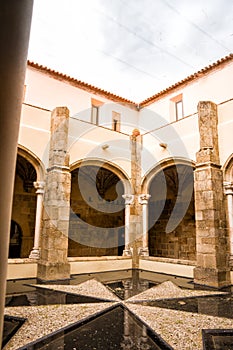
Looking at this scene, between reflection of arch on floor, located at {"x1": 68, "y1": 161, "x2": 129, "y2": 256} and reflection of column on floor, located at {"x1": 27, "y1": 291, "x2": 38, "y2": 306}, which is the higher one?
reflection of arch on floor, located at {"x1": 68, "y1": 161, "x2": 129, "y2": 256}

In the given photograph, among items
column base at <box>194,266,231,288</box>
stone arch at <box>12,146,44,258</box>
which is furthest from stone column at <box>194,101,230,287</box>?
stone arch at <box>12,146,44,258</box>

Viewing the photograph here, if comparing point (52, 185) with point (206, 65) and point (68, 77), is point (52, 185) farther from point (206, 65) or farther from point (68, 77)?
point (206, 65)

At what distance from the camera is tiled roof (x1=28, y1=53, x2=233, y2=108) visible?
30.8 feet

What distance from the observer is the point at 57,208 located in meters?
7.18

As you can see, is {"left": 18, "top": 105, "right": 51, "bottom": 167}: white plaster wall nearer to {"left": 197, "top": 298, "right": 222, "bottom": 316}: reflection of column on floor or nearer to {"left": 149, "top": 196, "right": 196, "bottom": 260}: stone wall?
{"left": 197, "top": 298, "right": 222, "bottom": 316}: reflection of column on floor

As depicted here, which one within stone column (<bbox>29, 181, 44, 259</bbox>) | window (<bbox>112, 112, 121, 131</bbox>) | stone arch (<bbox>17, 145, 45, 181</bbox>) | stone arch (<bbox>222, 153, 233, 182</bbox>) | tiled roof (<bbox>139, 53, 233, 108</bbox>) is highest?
tiled roof (<bbox>139, 53, 233, 108</bbox>)

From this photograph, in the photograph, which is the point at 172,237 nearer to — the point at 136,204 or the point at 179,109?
the point at 136,204

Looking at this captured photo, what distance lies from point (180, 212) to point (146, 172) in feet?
11.7

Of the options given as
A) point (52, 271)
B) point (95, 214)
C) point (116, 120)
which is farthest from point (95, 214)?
point (52, 271)

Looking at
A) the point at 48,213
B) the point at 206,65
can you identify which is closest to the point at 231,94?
the point at 206,65

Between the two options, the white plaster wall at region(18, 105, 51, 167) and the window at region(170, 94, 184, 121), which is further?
the window at region(170, 94, 184, 121)

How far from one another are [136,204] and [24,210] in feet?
14.6

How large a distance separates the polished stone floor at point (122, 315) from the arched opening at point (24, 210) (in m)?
4.04

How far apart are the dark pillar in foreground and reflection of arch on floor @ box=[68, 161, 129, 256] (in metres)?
10.2
